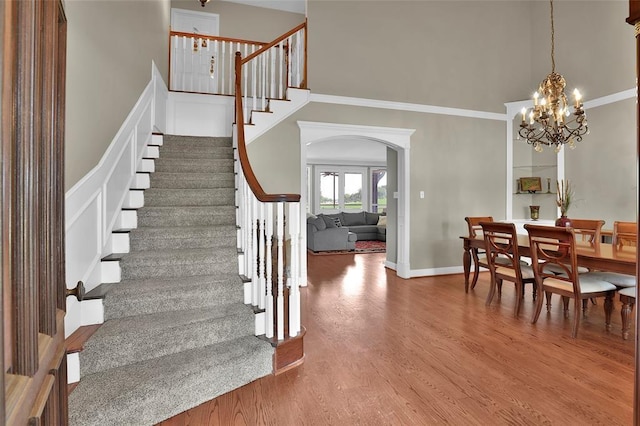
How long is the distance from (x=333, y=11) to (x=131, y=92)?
9.83ft

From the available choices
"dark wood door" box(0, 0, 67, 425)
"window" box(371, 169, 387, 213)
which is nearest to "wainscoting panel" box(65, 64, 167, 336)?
"dark wood door" box(0, 0, 67, 425)

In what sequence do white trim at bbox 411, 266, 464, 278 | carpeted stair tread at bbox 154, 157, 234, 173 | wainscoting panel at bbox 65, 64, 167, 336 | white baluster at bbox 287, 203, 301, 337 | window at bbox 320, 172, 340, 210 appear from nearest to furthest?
wainscoting panel at bbox 65, 64, 167, 336 < white baluster at bbox 287, 203, 301, 337 < carpeted stair tread at bbox 154, 157, 234, 173 < white trim at bbox 411, 266, 464, 278 < window at bbox 320, 172, 340, 210

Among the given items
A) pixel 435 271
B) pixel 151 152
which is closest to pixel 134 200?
pixel 151 152

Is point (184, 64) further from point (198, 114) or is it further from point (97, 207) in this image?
point (97, 207)

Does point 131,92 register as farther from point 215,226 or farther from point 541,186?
point 541,186

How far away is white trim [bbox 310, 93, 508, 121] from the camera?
15.7ft

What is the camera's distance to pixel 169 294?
91.3 inches

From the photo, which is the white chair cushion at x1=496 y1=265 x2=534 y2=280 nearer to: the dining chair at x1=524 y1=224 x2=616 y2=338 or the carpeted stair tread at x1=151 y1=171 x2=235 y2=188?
the dining chair at x1=524 y1=224 x2=616 y2=338

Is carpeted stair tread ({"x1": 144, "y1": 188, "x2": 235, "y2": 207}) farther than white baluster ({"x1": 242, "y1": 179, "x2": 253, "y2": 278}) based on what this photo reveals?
Yes

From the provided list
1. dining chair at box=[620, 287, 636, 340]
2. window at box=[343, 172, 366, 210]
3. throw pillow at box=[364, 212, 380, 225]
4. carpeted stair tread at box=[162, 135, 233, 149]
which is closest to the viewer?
dining chair at box=[620, 287, 636, 340]

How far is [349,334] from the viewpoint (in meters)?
2.88

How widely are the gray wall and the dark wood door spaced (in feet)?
12.7

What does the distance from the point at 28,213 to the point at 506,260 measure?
14.1 feet

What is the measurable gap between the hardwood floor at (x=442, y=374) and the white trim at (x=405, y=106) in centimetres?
286
